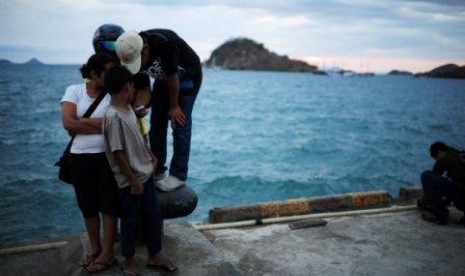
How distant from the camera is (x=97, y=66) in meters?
3.49

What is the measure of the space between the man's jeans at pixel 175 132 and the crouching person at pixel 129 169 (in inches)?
29.6

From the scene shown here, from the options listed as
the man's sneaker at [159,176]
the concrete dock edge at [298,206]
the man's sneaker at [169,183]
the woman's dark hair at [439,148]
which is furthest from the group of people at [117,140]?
the woman's dark hair at [439,148]

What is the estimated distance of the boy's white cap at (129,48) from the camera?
351cm

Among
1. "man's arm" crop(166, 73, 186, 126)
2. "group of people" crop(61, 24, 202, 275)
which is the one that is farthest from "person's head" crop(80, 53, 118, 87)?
"man's arm" crop(166, 73, 186, 126)

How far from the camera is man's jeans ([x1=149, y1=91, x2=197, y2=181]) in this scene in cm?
436

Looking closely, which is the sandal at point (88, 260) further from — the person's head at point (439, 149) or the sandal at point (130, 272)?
the person's head at point (439, 149)

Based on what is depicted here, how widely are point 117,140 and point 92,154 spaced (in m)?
0.39

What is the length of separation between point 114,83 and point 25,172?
A: 43.4ft

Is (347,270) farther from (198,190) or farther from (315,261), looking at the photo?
(198,190)

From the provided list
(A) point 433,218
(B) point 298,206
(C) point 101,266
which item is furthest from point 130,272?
(A) point 433,218

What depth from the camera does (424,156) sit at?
2219 cm

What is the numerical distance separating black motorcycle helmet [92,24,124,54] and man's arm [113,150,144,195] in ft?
3.37

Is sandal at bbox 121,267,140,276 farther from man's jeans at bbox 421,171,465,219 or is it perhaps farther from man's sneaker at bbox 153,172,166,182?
man's jeans at bbox 421,171,465,219

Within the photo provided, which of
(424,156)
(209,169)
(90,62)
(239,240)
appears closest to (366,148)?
(424,156)
